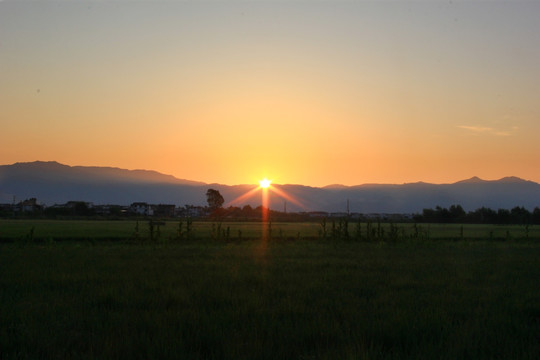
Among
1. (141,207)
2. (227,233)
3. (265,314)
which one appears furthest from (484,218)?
(141,207)

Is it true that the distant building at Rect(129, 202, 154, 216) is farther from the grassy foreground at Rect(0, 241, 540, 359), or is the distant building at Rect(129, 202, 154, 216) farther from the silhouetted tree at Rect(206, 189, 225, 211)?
the grassy foreground at Rect(0, 241, 540, 359)

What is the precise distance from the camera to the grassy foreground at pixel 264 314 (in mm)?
6176

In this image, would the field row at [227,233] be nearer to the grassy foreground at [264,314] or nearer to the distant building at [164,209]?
the grassy foreground at [264,314]

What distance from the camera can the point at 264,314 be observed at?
26.5 feet

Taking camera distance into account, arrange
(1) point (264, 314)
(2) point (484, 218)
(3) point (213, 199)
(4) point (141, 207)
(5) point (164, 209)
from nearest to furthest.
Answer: (1) point (264, 314)
(2) point (484, 218)
(4) point (141, 207)
(5) point (164, 209)
(3) point (213, 199)

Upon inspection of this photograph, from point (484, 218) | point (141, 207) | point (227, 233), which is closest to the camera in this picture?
point (227, 233)

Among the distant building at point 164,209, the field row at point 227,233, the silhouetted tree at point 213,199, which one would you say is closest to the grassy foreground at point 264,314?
the field row at point 227,233

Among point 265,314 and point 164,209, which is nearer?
point 265,314

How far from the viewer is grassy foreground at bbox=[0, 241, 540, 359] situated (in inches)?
243

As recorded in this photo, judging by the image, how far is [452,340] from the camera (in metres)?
6.66

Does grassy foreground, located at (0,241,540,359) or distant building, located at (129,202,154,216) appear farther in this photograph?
distant building, located at (129,202,154,216)

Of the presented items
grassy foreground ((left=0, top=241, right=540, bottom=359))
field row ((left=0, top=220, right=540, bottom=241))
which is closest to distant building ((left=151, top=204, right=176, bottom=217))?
field row ((left=0, top=220, right=540, bottom=241))

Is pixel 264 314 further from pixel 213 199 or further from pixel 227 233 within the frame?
pixel 213 199

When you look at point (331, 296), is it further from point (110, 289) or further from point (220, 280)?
point (110, 289)
